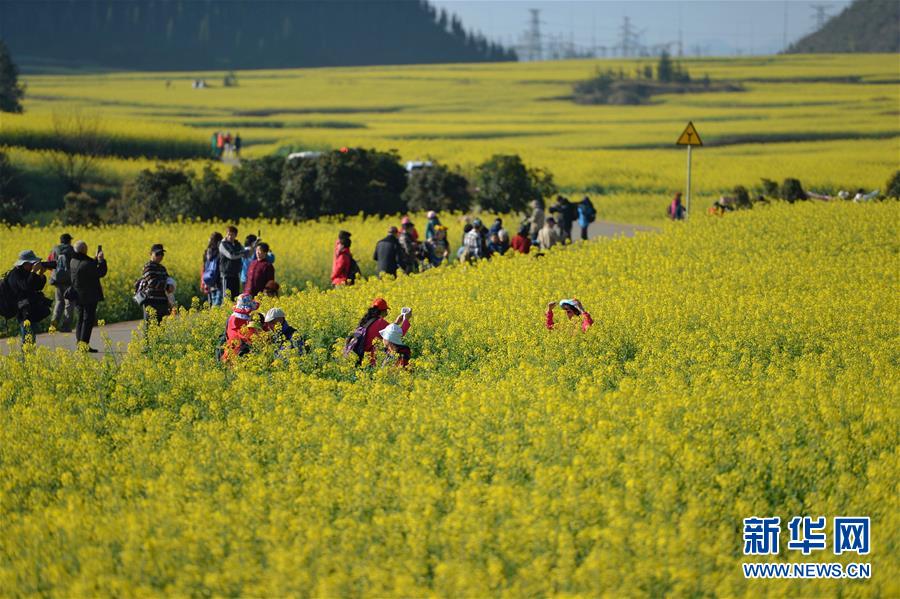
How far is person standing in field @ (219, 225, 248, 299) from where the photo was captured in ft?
66.8

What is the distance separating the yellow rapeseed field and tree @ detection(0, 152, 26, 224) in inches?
850

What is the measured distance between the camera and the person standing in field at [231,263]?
20.4 metres

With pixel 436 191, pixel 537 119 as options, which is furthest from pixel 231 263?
pixel 537 119

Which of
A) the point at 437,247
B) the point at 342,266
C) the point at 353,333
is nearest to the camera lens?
the point at 353,333

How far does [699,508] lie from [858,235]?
18905mm

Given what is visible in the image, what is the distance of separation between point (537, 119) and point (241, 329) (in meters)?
84.7

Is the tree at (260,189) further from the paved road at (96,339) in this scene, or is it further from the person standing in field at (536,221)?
the paved road at (96,339)

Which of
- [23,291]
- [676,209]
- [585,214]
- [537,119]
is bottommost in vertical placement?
[676,209]

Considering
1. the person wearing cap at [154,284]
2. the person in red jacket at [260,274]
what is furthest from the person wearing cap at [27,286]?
the person in red jacket at [260,274]

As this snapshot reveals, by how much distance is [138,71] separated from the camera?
170m

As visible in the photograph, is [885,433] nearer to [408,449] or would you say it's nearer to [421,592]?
[408,449]

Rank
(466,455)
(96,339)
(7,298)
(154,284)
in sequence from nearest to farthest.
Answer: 1. (466,455)
2. (7,298)
3. (154,284)
4. (96,339)

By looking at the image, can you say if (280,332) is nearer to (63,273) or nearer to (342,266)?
(63,273)

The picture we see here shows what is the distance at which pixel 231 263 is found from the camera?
2048 cm
